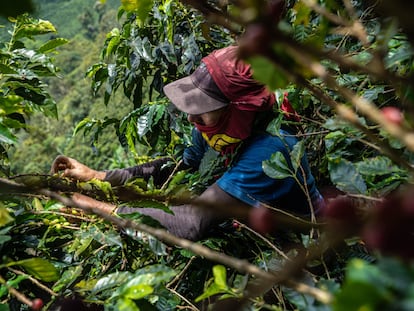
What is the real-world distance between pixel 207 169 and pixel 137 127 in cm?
49

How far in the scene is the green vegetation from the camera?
1.25 ft

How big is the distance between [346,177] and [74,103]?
2331 cm

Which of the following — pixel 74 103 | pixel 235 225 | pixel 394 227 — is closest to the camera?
pixel 394 227

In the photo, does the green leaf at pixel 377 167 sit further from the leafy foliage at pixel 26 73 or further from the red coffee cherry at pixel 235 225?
the leafy foliage at pixel 26 73

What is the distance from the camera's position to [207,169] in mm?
1648

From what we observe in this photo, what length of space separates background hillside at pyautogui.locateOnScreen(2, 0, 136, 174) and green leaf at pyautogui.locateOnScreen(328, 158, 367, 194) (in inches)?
67.9

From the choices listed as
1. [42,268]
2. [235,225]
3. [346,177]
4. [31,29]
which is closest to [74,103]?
[31,29]

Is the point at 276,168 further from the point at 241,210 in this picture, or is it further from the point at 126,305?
the point at 241,210

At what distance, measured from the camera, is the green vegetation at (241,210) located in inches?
15.0

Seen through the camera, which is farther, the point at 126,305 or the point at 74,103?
the point at 74,103

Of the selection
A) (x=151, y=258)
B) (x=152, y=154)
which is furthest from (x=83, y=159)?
(x=151, y=258)

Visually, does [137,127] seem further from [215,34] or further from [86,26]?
[86,26]

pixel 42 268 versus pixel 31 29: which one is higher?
pixel 31 29

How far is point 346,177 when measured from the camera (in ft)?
2.69
